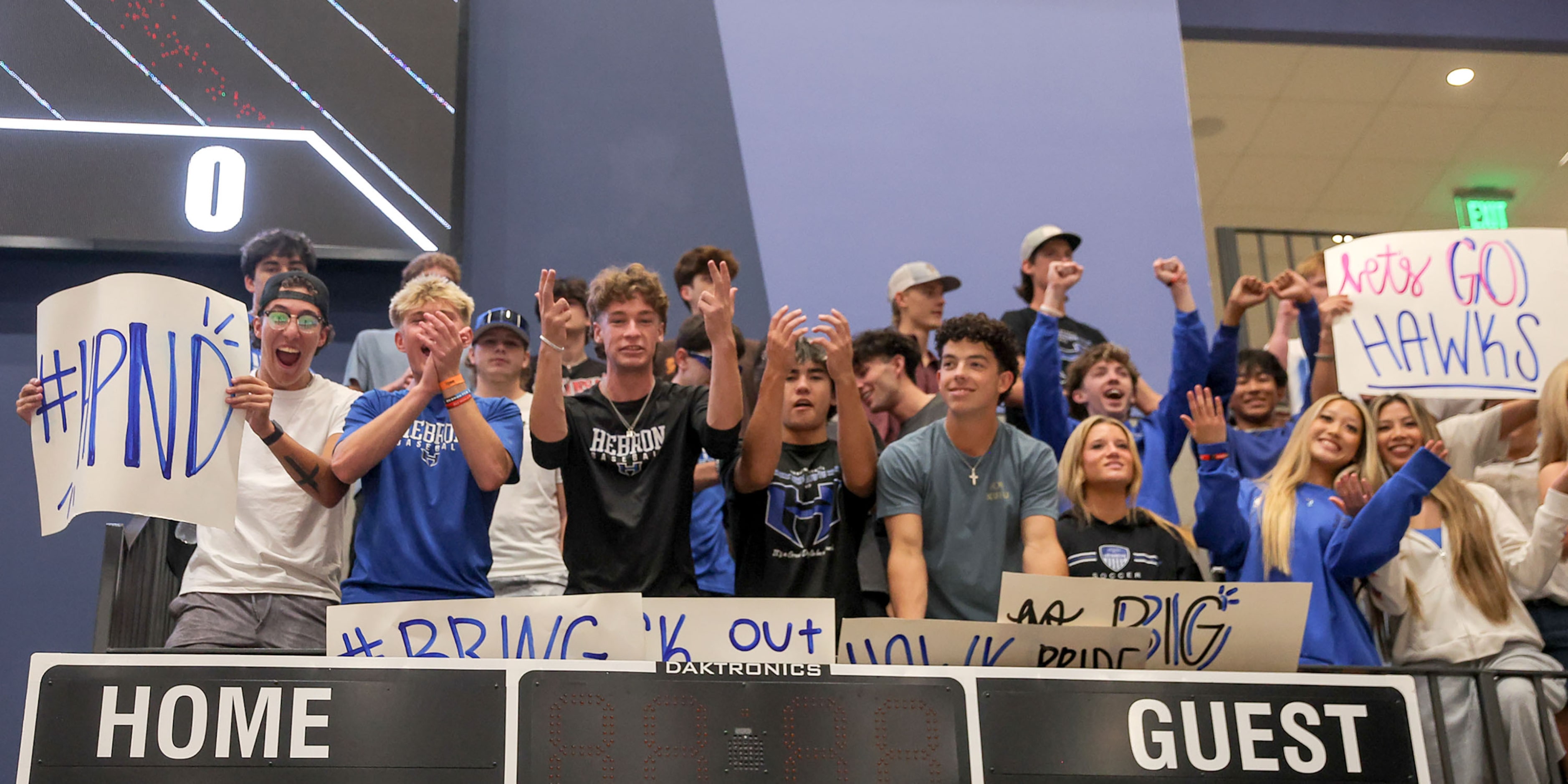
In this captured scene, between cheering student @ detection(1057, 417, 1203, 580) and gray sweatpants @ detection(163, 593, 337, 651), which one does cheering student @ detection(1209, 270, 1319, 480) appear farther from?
gray sweatpants @ detection(163, 593, 337, 651)

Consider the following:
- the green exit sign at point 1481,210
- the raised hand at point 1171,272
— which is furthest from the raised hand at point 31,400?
the green exit sign at point 1481,210

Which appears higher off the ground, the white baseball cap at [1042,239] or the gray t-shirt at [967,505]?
the white baseball cap at [1042,239]

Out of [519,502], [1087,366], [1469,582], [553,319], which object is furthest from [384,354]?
[1469,582]

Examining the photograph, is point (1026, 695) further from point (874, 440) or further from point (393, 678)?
point (874, 440)

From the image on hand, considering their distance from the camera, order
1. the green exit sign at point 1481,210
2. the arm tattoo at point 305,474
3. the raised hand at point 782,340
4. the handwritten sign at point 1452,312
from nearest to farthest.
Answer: the arm tattoo at point 305,474
the raised hand at point 782,340
the handwritten sign at point 1452,312
the green exit sign at point 1481,210

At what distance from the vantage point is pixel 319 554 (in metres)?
3.66

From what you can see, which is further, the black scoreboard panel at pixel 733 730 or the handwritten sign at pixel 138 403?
the handwritten sign at pixel 138 403

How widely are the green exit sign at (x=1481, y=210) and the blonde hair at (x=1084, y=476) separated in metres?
8.12

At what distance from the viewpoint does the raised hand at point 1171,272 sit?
4887 mm

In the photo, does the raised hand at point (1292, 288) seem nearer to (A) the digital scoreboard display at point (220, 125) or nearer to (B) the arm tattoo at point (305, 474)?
(B) the arm tattoo at point (305, 474)

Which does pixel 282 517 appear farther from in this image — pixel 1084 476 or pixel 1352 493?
pixel 1352 493

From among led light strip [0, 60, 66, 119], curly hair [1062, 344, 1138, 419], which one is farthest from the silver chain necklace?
led light strip [0, 60, 66, 119]

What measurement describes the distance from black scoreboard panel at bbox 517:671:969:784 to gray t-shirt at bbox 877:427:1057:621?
3.77 feet

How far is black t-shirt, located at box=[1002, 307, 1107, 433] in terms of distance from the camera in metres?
5.36
